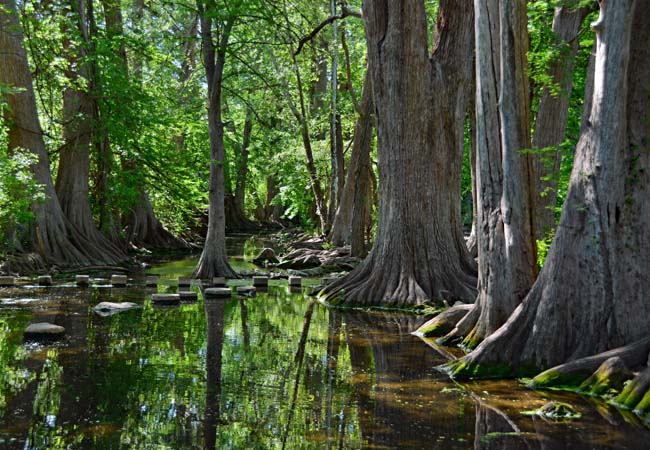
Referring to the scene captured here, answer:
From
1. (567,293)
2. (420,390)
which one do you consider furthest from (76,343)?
(567,293)

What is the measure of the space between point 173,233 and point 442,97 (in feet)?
57.8

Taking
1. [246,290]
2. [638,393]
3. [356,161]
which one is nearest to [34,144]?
[246,290]

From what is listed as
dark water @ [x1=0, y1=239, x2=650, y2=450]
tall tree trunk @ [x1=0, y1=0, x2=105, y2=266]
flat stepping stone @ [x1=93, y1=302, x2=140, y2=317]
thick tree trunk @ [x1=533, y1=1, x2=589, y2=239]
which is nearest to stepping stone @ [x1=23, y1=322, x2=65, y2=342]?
dark water @ [x1=0, y1=239, x2=650, y2=450]

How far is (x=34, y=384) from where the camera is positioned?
7176mm

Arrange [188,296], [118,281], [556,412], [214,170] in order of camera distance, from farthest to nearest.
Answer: [214,170] < [118,281] < [188,296] < [556,412]

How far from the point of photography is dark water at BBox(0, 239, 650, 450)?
574cm

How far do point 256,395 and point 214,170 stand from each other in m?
12.3

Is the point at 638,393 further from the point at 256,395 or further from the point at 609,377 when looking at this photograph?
the point at 256,395

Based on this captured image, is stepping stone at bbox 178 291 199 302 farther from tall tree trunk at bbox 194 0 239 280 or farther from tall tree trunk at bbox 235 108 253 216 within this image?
tall tree trunk at bbox 235 108 253 216

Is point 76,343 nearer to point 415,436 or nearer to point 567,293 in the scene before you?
point 415,436

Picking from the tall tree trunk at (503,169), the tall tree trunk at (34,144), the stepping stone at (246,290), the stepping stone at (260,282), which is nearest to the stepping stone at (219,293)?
the stepping stone at (246,290)

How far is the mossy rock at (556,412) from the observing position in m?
6.45

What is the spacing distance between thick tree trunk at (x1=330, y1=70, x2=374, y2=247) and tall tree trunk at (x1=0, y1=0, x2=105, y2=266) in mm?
7840

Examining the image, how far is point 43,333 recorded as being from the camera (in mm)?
9828
